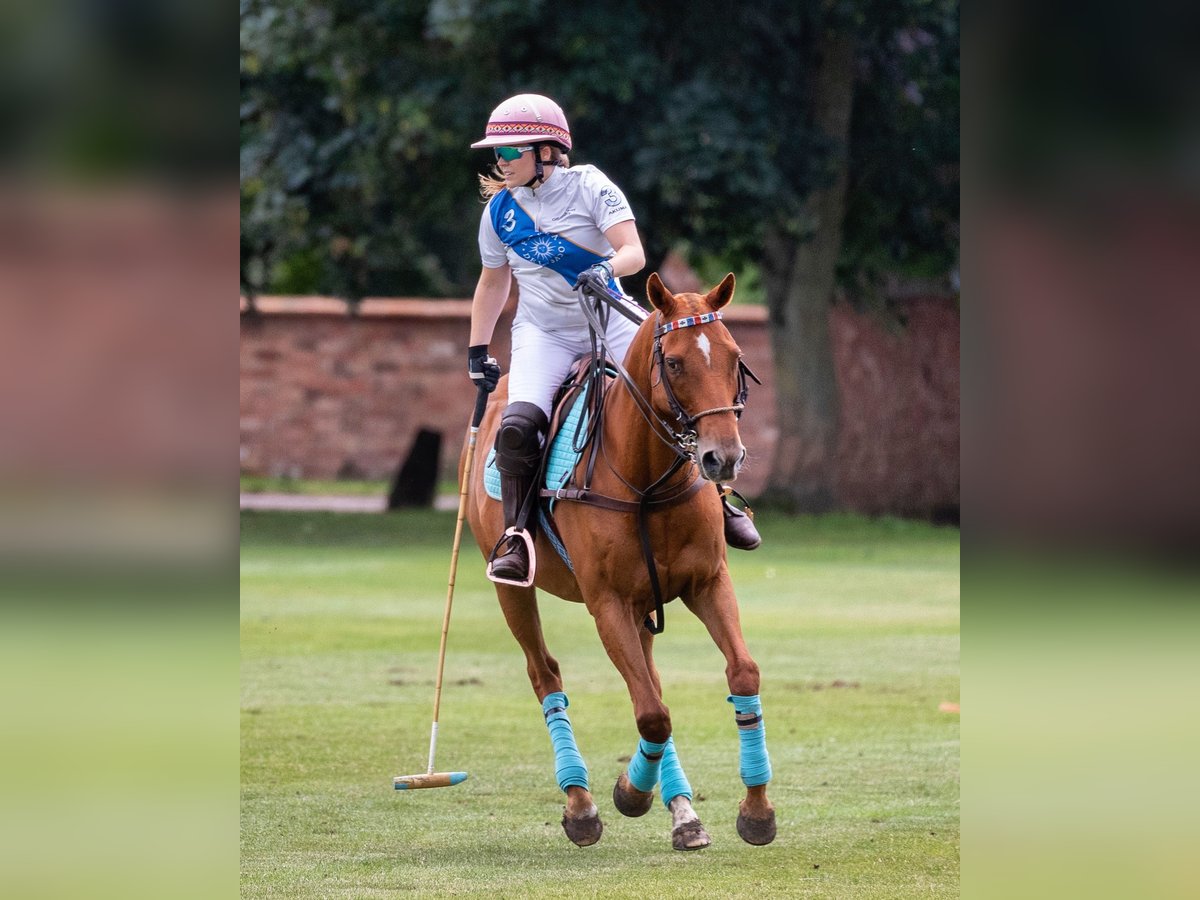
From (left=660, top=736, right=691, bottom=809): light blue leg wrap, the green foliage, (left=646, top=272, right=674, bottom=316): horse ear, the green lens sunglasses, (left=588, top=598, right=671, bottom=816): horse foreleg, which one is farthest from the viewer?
the green foliage

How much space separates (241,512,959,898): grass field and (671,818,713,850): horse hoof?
0.38ft

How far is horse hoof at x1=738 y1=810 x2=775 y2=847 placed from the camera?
648 centimetres

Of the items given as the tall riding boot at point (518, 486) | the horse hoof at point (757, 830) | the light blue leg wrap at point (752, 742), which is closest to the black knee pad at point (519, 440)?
the tall riding boot at point (518, 486)

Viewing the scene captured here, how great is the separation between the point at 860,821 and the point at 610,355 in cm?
239

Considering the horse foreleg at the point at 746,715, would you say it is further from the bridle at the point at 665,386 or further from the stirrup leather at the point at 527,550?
the stirrup leather at the point at 527,550

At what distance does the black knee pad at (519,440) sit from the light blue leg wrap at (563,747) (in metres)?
1.09

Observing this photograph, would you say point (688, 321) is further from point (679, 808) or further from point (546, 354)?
point (679, 808)

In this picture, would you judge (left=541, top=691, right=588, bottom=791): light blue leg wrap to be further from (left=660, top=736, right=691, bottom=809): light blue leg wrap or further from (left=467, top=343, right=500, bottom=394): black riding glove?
(left=467, top=343, right=500, bottom=394): black riding glove

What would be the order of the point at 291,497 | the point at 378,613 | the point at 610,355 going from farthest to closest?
the point at 291,497, the point at 378,613, the point at 610,355

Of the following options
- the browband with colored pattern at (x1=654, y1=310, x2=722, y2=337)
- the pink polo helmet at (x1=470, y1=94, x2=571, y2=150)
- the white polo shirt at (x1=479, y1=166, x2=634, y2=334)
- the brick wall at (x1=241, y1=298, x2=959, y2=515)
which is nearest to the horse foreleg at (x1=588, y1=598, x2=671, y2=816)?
the browband with colored pattern at (x1=654, y1=310, x2=722, y2=337)

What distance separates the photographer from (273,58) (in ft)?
74.4
